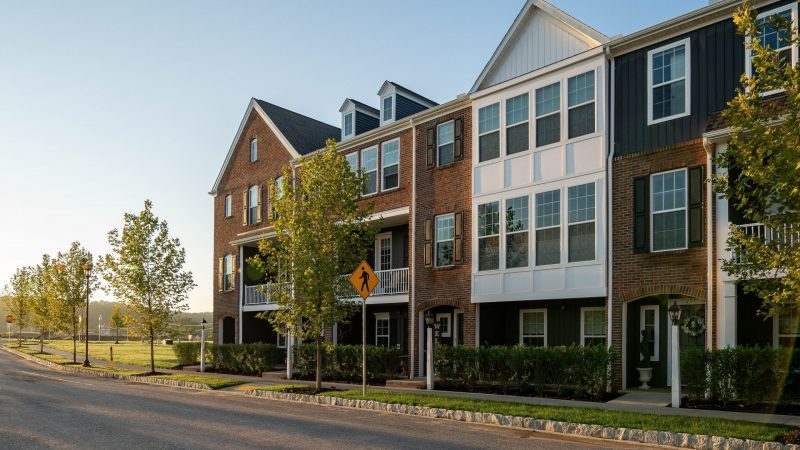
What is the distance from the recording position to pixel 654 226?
17.8 metres

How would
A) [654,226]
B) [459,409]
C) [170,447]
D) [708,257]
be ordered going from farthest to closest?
[654,226] < [708,257] < [459,409] < [170,447]

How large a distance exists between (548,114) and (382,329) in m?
12.3

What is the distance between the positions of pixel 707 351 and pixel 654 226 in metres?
3.46

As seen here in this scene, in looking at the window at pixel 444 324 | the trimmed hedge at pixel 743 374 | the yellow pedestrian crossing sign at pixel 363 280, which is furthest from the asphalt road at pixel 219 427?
the window at pixel 444 324

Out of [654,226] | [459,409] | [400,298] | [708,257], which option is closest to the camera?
[459,409]

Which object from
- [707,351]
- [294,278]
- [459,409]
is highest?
[294,278]

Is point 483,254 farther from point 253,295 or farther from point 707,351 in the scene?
point 253,295

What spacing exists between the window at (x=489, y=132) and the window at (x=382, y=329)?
29.9 feet

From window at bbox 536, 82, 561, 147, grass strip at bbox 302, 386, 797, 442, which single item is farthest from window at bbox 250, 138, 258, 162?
grass strip at bbox 302, 386, 797, 442

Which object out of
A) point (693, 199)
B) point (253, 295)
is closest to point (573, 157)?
point (693, 199)

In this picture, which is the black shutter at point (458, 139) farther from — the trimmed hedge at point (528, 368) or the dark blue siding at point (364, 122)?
the dark blue siding at point (364, 122)

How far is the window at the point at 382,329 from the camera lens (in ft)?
94.5

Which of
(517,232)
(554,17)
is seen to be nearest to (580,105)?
(554,17)

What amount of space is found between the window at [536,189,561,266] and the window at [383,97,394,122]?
9150mm
